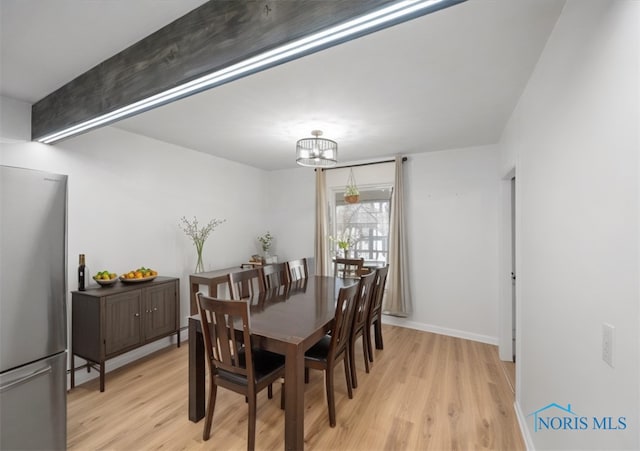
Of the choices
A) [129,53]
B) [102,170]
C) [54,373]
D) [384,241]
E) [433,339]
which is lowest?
[433,339]

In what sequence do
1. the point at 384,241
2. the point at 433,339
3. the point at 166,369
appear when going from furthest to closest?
1. the point at 384,241
2. the point at 433,339
3. the point at 166,369

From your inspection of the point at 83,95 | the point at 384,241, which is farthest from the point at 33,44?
the point at 384,241

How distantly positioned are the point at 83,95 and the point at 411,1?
2262 mm

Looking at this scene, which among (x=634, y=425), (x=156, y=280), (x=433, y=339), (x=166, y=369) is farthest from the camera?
(x=433, y=339)

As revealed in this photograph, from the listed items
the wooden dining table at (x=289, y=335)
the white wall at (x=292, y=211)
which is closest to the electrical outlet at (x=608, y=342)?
the wooden dining table at (x=289, y=335)

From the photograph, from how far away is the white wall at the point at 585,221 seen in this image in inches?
33.6

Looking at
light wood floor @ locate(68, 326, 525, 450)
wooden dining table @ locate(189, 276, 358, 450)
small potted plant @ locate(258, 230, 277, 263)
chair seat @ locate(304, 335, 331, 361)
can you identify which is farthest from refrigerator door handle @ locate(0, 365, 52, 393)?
small potted plant @ locate(258, 230, 277, 263)

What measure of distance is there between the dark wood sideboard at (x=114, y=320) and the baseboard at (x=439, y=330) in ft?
10.3

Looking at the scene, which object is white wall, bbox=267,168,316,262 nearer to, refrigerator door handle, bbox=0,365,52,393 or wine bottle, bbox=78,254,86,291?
wine bottle, bbox=78,254,86,291

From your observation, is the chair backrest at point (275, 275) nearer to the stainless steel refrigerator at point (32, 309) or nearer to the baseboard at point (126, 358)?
the baseboard at point (126, 358)

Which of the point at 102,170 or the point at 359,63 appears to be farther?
the point at 102,170

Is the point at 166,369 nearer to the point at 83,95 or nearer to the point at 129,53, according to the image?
the point at 83,95

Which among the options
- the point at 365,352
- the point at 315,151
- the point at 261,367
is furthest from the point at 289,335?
the point at 315,151

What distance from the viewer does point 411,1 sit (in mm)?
930
